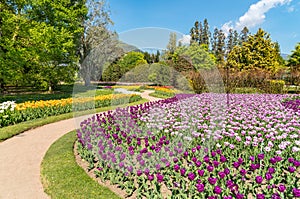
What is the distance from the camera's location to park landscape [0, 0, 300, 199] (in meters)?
2.99

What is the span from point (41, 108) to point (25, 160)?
4.25 meters

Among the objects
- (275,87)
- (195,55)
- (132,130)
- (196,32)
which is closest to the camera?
(132,130)

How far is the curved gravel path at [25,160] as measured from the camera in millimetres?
3335

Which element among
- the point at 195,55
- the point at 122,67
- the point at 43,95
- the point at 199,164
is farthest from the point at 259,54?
the point at 199,164

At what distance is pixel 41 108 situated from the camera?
8352 millimetres

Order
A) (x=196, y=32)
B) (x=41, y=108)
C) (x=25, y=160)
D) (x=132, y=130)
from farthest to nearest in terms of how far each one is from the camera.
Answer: (x=196, y=32)
(x=41, y=108)
(x=132, y=130)
(x=25, y=160)

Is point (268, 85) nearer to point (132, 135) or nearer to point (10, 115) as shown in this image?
point (132, 135)

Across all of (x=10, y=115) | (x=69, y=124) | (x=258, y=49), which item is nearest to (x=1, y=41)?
(x=10, y=115)

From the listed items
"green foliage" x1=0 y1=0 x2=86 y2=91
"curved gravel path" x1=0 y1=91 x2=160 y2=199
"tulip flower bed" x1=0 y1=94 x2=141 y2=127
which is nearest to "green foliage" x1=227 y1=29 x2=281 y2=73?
"green foliage" x1=0 y1=0 x2=86 y2=91

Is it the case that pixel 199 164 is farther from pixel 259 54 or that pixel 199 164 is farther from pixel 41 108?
pixel 259 54

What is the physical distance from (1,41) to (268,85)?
17.5 metres

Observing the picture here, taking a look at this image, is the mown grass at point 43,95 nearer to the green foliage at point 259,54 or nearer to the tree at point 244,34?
the green foliage at point 259,54

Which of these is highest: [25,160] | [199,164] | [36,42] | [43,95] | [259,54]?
[259,54]

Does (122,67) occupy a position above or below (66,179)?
above
